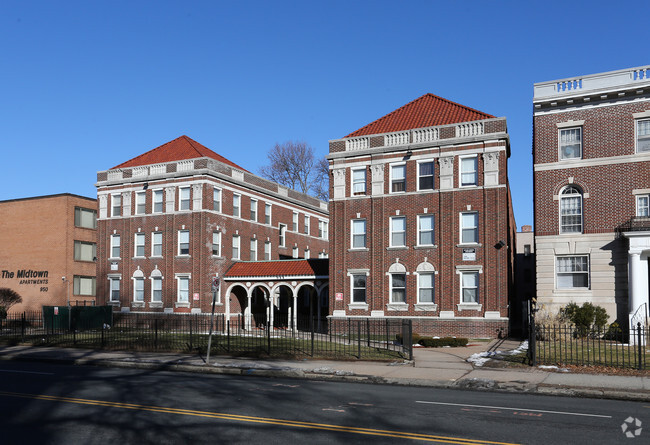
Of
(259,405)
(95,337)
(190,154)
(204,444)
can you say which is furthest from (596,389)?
(190,154)

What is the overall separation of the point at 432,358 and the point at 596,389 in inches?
335

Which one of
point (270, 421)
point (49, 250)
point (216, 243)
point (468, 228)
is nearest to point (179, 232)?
point (216, 243)

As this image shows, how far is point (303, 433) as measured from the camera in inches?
379

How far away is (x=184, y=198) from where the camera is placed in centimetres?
4406

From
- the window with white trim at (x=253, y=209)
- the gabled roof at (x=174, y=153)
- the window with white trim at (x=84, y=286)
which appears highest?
the gabled roof at (x=174, y=153)

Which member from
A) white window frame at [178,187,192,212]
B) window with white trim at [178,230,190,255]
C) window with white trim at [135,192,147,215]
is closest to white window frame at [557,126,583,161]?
white window frame at [178,187,192,212]

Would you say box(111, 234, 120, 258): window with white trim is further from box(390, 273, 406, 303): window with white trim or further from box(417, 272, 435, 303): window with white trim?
box(417, 272, 435, 303): window with white trim

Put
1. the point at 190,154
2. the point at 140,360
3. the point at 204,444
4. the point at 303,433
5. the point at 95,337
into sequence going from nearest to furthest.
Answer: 1. the point at 204,444
2. the point at 303,433
3. the point at 140,360
4. the point at 95,337
5. the point at 190,154

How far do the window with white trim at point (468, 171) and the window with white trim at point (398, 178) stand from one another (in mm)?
3458

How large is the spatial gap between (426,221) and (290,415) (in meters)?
25.2

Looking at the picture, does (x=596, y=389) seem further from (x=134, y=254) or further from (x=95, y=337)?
(x=134, y=254)

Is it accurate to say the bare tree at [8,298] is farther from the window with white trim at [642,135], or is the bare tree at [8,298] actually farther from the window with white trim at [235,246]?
the window with white trim at [642,135]

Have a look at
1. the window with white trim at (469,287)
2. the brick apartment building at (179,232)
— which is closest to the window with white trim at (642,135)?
the window with white trim at (469,287)

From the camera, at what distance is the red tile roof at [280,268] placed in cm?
4059
